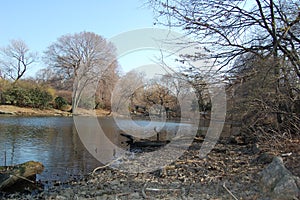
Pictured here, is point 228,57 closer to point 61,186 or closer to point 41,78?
point 61,186

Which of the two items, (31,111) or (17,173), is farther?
(31,111)

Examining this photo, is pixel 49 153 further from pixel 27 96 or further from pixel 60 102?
pixel 60 102

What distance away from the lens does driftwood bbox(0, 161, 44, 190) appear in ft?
18.2

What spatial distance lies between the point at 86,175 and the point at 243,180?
383 centimetres

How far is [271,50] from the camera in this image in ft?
18.3

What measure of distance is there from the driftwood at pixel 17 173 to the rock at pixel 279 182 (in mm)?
4776

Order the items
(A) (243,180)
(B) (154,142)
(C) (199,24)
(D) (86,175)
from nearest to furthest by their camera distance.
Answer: (A) (243,180)
(C) (199,24)
(D) (86,175)
(B) (154,142)

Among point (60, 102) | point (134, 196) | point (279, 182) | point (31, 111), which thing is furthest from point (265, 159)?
point (60, 102)

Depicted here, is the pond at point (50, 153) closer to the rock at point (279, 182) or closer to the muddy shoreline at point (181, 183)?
the muddy shoreline at point (181, 183)

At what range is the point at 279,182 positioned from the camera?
3.54 metres

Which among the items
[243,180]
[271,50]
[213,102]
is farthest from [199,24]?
[243,180]

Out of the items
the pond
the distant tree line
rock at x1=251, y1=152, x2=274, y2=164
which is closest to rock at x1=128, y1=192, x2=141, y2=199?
the pond

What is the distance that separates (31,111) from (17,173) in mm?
20706

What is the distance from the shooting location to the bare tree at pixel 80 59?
24562 millimetres
